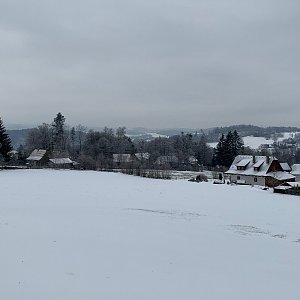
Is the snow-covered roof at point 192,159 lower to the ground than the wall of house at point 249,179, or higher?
higher

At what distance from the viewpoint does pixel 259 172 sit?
63875 millimetres

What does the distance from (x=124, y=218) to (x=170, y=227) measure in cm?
308

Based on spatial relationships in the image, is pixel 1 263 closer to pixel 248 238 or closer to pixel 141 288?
pixel 141 288

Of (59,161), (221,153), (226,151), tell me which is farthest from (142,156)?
(59,161)

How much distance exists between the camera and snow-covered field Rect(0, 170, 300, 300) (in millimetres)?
10023

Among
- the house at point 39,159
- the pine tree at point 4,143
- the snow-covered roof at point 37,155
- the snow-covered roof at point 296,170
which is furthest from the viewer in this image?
the snow-covered roof at point 37,155

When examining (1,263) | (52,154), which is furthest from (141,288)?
(52,154)

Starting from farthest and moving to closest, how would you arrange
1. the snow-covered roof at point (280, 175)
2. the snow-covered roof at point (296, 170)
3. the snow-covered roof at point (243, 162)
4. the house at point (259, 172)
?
the snow-covered roof at point (296, 170)
the snow-covered roof at point (243, 162)
the house at point (259, 172)
the snow-covered roof at point (280, 175)

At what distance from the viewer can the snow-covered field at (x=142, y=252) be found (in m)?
10.0

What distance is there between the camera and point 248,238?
17953 millimetres

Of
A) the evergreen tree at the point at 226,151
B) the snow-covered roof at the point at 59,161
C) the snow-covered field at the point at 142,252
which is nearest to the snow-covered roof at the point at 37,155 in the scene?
the snow-covered roof at the point at 59,161

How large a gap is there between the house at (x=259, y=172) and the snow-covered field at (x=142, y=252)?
35.5m

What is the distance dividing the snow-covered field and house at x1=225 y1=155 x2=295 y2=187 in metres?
35.5

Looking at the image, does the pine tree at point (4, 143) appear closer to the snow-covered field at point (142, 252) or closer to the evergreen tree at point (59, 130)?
the snow-covered field at point (142, 252)
